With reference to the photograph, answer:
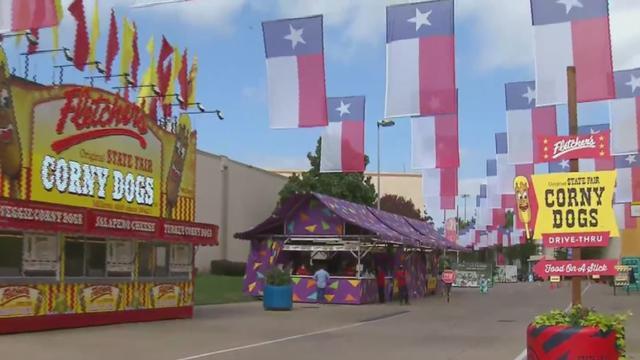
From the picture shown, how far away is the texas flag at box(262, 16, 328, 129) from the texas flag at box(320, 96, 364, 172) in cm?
456

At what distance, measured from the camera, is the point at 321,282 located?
1173 inches

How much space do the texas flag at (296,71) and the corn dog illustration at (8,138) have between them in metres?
5.47

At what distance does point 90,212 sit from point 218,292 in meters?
17.8

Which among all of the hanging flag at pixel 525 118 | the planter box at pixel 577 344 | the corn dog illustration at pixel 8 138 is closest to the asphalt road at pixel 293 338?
the corn dog illustration at pixel 8 138

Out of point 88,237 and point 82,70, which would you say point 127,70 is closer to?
point 82,70

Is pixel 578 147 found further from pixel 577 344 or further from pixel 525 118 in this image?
pixel 525 118

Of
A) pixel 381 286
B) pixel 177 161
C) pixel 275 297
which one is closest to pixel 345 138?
pixel 177 161

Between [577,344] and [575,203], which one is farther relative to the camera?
[575,203]

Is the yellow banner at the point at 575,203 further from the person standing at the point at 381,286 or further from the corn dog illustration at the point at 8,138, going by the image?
the person standing at the point at 381,286

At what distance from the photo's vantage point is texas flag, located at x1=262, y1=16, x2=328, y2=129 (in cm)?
1562

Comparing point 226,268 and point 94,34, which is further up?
point 94,34

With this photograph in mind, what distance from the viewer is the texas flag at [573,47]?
48.1 ft

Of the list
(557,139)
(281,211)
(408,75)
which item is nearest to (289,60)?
(408,75)

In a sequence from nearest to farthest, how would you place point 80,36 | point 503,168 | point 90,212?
point 90,212 → point 80,36 → point 503,168
